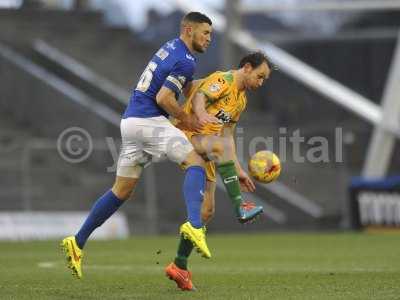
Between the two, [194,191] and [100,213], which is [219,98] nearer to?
[194,191]

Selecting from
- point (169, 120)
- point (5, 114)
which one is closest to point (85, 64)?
point (5, 114)

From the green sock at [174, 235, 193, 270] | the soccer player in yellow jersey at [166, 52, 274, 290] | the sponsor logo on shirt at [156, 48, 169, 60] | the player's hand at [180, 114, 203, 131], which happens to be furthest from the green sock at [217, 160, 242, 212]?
the sponsor logo on shirt at [156, 48, 169, 60]

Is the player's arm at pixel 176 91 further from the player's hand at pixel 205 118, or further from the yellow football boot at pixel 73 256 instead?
the yellow football boot at pixel 73 256

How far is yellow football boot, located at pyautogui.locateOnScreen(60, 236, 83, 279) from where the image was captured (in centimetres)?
982

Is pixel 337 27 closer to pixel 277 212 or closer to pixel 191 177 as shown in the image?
pixel 277 212

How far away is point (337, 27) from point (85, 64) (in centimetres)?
628

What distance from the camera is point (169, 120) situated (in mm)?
10102

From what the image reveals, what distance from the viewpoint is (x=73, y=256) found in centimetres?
986

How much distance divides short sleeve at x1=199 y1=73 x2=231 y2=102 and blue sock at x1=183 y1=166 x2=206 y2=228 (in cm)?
67

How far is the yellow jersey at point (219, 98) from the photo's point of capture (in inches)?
391

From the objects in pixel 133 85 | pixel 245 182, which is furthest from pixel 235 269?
pixel 133 85

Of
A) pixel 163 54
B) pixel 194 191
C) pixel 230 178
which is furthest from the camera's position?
pixel 230 178

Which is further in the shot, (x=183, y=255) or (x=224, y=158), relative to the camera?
(x=224, y=158)

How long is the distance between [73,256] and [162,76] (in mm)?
1615
